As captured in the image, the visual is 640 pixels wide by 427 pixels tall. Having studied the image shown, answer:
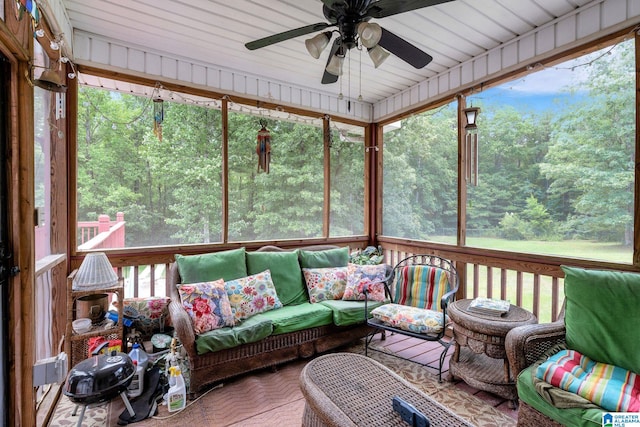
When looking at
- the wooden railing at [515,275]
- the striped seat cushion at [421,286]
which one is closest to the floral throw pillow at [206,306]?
the striped seat cushion at [421,286]

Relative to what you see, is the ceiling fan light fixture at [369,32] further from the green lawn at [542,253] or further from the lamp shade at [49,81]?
the green lawn at [542,253]

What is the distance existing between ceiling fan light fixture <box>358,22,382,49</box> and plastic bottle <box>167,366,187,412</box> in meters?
2.50

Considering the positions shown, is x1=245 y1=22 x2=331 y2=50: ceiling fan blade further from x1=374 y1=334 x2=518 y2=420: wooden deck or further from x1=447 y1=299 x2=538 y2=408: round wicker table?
x1=374 y1=334 x2=518 y2=420: wooden deck

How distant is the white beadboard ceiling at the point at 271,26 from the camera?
7.95 ft

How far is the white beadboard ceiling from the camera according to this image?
2.42m

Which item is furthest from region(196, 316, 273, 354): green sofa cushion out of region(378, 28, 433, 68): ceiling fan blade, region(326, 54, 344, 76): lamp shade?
region(378, 28, 433, 68): ceiling fan blade

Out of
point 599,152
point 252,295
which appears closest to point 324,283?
point 252,295

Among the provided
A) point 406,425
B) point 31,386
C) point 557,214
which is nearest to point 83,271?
point 31,386

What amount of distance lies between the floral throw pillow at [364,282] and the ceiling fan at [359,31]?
2.06m

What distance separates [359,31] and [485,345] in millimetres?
2322

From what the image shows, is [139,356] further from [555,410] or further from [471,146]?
[471,146]

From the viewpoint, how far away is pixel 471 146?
129 inches

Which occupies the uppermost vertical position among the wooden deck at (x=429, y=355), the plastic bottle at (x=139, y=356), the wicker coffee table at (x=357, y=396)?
the wicker coffee table at (x=357, y=396)

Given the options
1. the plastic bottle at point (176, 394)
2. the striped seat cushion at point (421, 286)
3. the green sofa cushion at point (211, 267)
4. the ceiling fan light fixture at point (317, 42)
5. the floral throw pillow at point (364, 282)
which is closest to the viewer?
the ceiling fan light fixture at point (317, 42)
